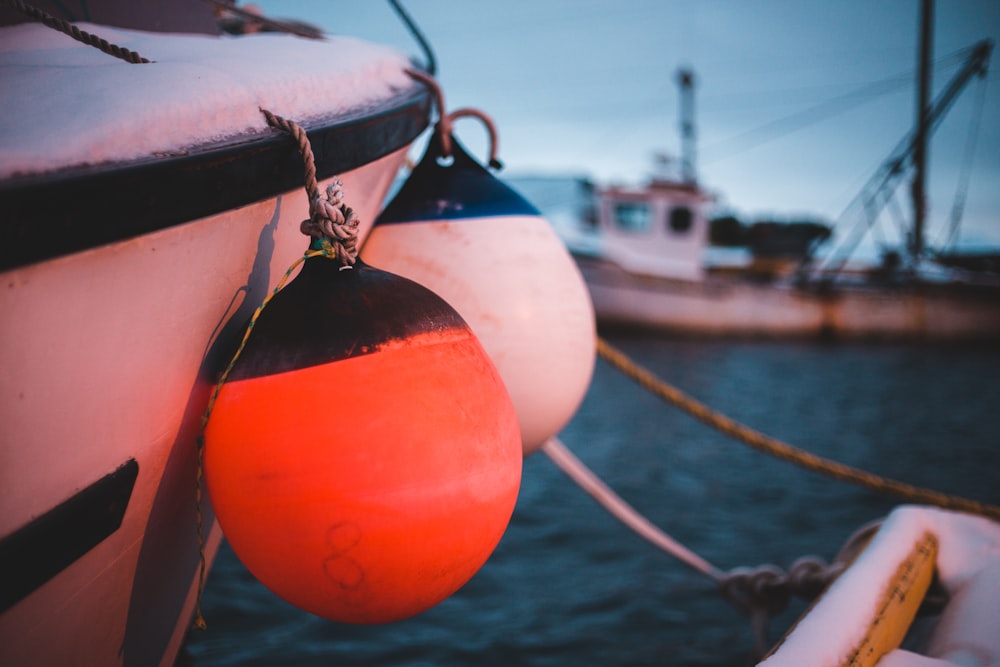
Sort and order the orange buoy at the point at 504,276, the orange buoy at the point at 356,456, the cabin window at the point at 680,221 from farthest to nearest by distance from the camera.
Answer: the cabin window at the point at 680,221 < the orange buoy at the point at 504,276 < the orange buoy at the point at 356,456

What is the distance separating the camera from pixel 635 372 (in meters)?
3.08

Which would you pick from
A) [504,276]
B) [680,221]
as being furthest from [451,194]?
[680,221]

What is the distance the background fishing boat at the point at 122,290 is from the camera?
1015 millimetres

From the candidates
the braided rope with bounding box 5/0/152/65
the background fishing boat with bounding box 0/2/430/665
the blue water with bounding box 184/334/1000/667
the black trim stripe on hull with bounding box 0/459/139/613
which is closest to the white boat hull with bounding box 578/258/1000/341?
the blue water with bounding box 184/334/1000/667

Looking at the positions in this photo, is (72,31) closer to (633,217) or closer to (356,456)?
(356,456)

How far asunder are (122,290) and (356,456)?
1.45ft

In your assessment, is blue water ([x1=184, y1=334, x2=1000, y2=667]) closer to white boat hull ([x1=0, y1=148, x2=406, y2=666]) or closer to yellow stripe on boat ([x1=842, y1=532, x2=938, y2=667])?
yellow stripe on boat ([x1=842, y1=532, x2=938, y2=667])

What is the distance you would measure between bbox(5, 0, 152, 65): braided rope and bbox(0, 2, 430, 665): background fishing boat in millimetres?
16

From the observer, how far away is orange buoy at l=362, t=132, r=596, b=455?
201cm

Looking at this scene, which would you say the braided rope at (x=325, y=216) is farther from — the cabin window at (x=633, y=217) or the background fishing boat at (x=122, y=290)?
the cabin window at (x=633, y=217)

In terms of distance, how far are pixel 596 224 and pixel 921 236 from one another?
9.57m

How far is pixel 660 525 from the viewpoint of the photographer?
6.59m

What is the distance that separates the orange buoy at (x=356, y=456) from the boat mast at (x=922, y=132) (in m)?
20.8

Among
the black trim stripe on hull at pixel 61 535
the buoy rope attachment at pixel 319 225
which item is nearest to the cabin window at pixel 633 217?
the buoy rope attachment at pixel 319 225
